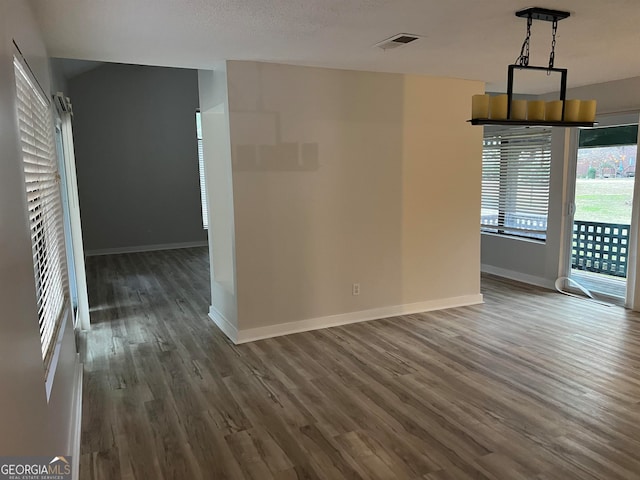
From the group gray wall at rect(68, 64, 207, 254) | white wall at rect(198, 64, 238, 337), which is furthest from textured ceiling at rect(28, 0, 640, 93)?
gray wall at rect(68, 64, 207, 254)

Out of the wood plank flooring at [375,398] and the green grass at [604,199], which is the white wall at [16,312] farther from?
the green grass at [604,199]

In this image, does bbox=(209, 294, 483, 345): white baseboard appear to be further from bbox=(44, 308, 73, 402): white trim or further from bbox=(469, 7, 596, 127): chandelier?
bbox=(469, 7, 596, 127): chandelier

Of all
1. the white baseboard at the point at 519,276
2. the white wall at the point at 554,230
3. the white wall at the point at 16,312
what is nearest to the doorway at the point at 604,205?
the white wall at the point at 554,230

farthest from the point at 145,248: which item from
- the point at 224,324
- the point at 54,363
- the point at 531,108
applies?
the point at 531,108

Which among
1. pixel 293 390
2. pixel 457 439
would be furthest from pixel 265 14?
pixel 457 439

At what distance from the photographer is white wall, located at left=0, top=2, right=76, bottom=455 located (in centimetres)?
118

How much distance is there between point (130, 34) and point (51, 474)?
8.61 feet

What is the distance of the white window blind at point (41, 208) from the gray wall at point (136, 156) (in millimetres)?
5899

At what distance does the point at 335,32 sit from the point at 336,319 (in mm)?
2618

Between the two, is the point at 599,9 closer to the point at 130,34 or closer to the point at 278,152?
the point at 278,152

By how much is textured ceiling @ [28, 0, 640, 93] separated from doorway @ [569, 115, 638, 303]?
3.44 ft

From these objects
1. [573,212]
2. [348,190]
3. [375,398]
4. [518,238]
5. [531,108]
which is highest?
[531,108]

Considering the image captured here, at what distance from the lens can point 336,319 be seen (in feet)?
15.0

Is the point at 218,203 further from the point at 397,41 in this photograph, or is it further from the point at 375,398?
the point at 375,398
